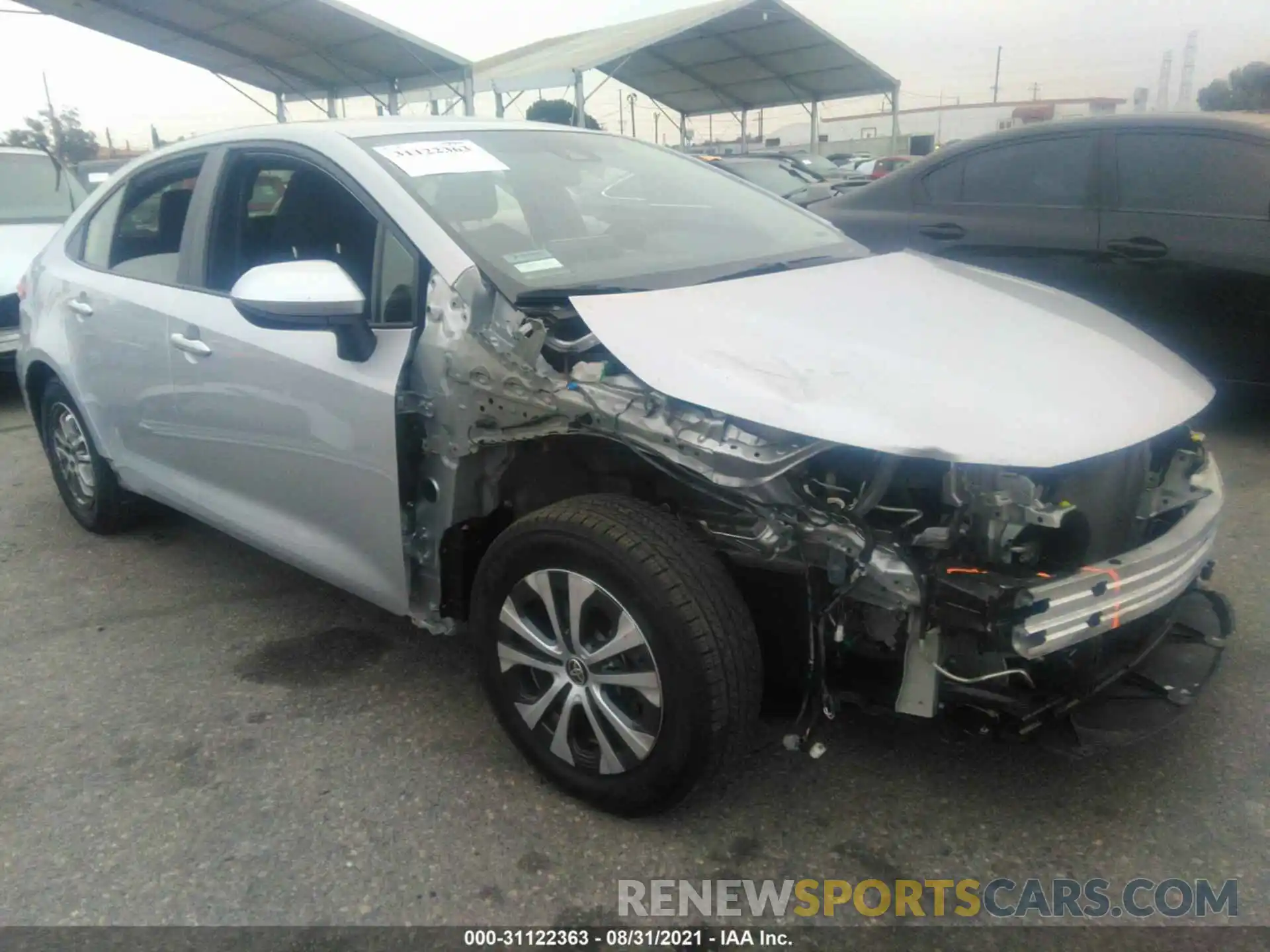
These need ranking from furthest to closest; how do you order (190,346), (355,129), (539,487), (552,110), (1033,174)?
(552,110) < (1033,174) < (190,346) < (355,129) < (539,487)

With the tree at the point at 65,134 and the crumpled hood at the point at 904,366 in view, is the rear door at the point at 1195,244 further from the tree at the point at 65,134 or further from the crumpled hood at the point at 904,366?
the tree at the point at 65,134

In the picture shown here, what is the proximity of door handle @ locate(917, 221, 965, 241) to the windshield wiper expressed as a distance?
252 cm

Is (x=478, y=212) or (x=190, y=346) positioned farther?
(x=190, y=346)

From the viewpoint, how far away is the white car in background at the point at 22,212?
22.3ft

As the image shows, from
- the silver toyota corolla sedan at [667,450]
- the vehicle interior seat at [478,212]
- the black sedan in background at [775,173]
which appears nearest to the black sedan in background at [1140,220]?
the silver toyota corolla sedan at [667,450]

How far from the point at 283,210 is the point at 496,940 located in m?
2.21

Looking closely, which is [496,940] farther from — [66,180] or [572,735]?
[66,180]

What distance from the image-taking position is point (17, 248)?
286 inches

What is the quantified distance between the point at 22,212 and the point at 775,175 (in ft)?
23.9

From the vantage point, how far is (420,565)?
8.58ft

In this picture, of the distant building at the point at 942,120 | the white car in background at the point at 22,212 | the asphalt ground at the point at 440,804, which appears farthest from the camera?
the distant building at the point at 942,120

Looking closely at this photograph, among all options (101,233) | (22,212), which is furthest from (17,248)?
(101,233)

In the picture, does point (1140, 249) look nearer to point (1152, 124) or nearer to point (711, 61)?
point (1152, 124)

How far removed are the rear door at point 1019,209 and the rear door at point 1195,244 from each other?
0.14 metres
